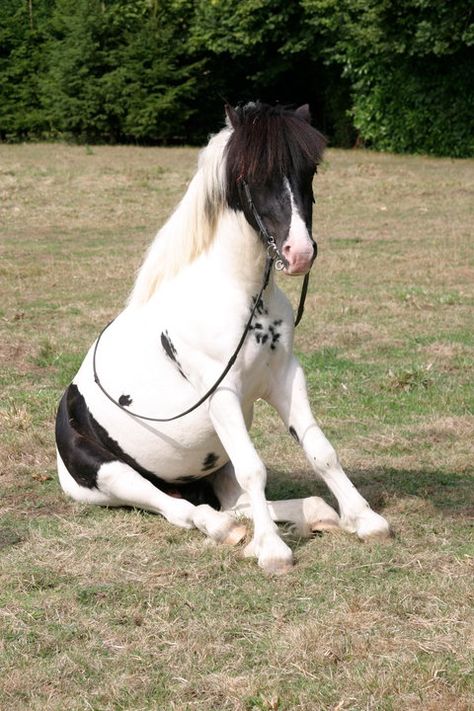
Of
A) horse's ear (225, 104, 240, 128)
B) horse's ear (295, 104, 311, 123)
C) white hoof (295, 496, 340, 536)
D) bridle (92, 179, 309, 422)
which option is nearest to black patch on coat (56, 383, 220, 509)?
bridle (92, 179, 309, 422)

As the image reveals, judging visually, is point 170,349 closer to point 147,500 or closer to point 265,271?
point 265,271

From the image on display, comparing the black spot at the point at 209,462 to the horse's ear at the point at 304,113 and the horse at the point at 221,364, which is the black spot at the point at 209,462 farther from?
the horse's ear at the point at 304,113

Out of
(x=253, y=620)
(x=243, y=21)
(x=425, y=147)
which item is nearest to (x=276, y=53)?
(x=243, y=21)

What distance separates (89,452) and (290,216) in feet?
5.35

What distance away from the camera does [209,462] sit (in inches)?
199

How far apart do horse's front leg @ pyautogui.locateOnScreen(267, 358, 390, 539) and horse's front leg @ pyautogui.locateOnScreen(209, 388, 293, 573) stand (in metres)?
0.25

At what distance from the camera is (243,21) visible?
3203 cm

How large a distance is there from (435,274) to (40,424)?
6.99 meters

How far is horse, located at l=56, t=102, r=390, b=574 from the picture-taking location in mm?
4453

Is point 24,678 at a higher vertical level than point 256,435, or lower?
higher

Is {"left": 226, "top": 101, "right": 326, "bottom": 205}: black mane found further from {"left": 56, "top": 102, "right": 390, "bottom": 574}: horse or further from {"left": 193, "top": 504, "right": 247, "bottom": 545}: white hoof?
{"left": 193, "top": 504, "right": 247, "bottom": 545}: white hoof

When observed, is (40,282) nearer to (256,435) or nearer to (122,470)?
(256,435)

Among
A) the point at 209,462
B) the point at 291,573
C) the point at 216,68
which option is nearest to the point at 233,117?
the point at 209,462

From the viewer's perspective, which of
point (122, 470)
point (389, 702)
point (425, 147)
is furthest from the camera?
point (425, 147)
